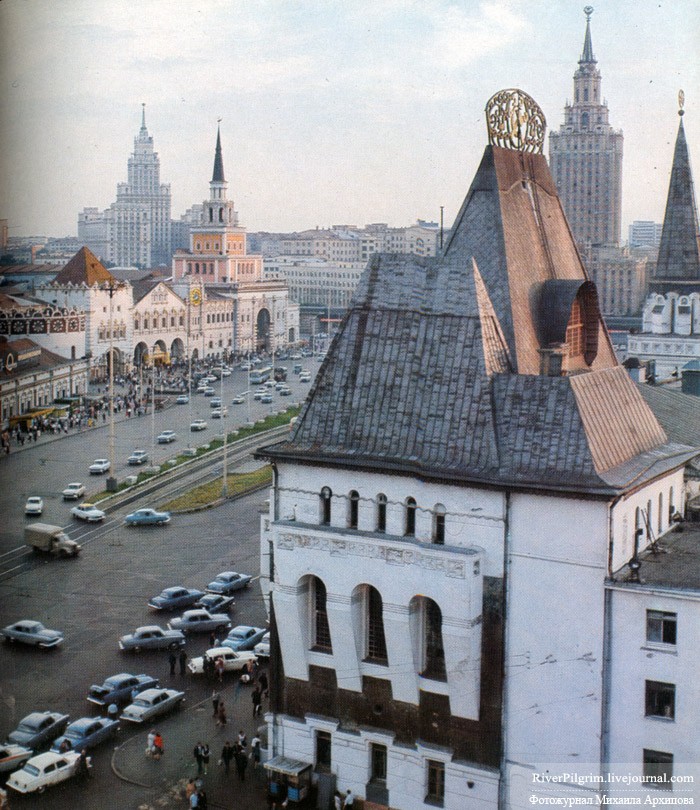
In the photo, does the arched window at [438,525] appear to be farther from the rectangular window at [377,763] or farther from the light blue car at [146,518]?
the light blue car at [146,518]

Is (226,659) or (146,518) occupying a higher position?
(146,518)

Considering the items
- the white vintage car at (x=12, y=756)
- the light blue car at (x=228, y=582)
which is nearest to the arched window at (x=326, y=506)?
the white vintage car at (x=12, y=756)

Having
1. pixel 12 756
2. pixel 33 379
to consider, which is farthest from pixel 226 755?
pixel 33 379

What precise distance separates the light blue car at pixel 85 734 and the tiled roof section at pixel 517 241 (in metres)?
12.7

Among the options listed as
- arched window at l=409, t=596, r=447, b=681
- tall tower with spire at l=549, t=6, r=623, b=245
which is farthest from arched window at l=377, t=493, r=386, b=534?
tall tower with spire at l=549, t=6, r=623, b=245

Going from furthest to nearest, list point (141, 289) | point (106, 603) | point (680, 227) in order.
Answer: point (141, 289), point (680, 227), point (106, 603)

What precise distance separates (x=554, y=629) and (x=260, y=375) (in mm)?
78812

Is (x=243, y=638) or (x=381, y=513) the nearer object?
(x=381, y=513)

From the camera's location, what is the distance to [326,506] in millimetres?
25219

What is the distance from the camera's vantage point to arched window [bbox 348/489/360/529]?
24.7 meters

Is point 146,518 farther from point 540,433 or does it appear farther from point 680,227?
point 680,227

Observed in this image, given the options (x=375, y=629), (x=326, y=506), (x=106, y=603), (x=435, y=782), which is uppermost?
(x=326, y=506)

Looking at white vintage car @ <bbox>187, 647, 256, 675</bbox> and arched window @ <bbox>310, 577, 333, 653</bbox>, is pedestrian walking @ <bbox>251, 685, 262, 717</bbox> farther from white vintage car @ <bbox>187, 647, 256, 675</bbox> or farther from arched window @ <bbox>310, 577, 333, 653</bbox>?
arched window @ <bbox>310, 577, 333, 653</bbox>

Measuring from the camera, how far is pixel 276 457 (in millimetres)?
25500
